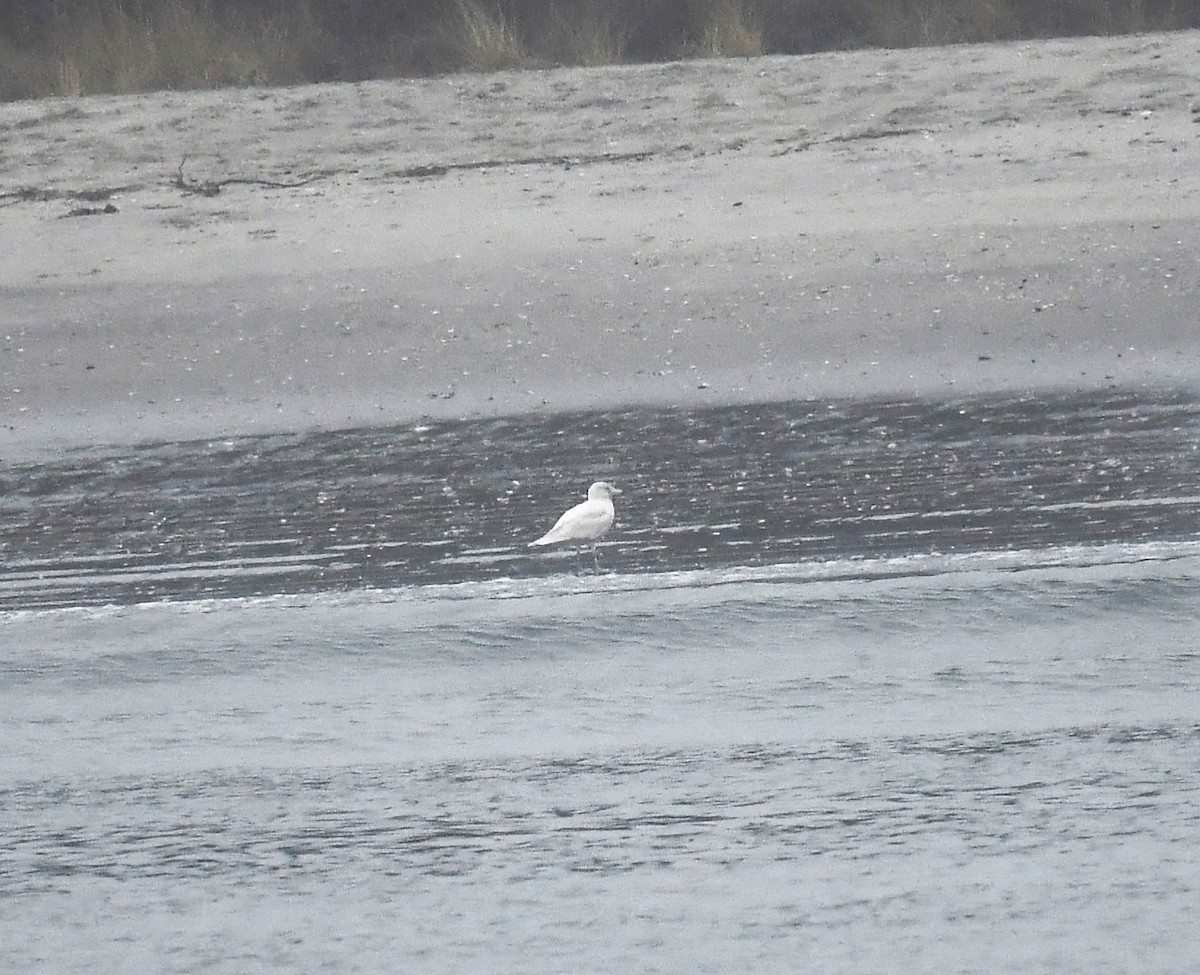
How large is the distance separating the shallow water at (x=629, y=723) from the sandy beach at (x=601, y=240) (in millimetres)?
2050

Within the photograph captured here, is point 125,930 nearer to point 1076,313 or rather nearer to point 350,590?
point 350,590

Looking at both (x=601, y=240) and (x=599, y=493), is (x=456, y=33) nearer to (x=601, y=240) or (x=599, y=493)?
(x=601, y=240)

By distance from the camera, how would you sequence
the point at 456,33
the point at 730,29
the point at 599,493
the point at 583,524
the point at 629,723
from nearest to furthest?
the point at 629,723
the point at 583,524
the point at 599,493
the point at 730,29
the point at 456,33

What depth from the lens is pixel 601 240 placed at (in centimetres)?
1371

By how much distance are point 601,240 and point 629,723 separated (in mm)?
7363

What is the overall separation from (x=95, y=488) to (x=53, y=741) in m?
3.71

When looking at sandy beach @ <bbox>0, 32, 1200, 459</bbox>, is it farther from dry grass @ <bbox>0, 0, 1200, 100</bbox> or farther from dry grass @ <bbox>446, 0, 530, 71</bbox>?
dry grass @ <bbox>0, 0, 1200, 100</bbox>

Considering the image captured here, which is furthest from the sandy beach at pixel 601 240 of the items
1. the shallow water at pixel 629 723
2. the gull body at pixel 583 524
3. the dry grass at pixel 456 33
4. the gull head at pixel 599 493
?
the gull body at pixel 583 524

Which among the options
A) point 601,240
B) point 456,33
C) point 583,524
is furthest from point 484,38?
point 583,524

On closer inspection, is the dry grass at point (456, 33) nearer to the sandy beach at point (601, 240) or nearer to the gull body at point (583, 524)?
the sandy beach at point (601, 240)

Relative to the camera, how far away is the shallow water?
17.8 ft

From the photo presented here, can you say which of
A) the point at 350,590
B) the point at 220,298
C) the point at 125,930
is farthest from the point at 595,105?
the point at 125,930

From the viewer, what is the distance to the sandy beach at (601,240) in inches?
474

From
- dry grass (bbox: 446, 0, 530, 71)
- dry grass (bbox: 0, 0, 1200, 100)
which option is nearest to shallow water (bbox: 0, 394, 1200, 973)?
dry grass (bbox: 446, 0, 530, 71)
